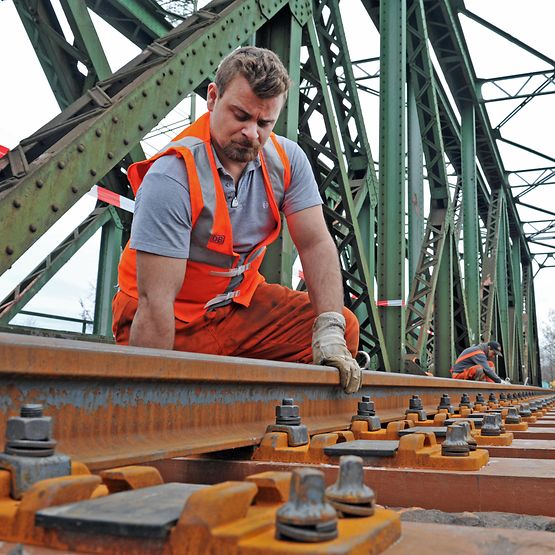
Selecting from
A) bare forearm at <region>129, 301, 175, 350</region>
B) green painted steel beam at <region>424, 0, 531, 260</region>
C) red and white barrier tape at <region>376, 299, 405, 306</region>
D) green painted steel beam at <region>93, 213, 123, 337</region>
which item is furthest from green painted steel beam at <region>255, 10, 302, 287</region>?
green painted steel beam at <region>424, 0, 531, 260</region>

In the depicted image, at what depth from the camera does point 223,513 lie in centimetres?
80

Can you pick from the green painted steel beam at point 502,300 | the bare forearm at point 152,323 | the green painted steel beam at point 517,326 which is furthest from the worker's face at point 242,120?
the green painted steel beam at point 517,326

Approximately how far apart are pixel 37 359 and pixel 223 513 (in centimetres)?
59

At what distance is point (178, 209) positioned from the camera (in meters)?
2.96

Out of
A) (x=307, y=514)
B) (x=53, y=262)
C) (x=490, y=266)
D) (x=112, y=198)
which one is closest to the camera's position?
(x=307, y=514)

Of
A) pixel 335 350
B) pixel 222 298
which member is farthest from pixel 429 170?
pixel 335 350

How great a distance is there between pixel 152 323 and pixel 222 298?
0.56 m

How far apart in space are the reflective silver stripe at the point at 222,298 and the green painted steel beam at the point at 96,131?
81 centimetres

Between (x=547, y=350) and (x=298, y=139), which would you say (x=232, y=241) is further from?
(x=547, y=350)

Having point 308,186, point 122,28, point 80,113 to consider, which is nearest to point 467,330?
point 122,28

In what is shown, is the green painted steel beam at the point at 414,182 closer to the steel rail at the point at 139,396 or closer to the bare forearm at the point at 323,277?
the bare forearm at the point at 323,277

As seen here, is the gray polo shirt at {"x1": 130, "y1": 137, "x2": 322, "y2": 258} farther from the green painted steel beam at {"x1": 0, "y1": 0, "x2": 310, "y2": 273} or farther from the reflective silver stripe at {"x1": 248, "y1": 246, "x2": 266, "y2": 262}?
the green painted steel beam at {"x1": 0, "y1": 0, "x2": 310, "y2": 273}

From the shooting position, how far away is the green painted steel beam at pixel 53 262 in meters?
Answer: 8.30

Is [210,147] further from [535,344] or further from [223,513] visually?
[535,344]
